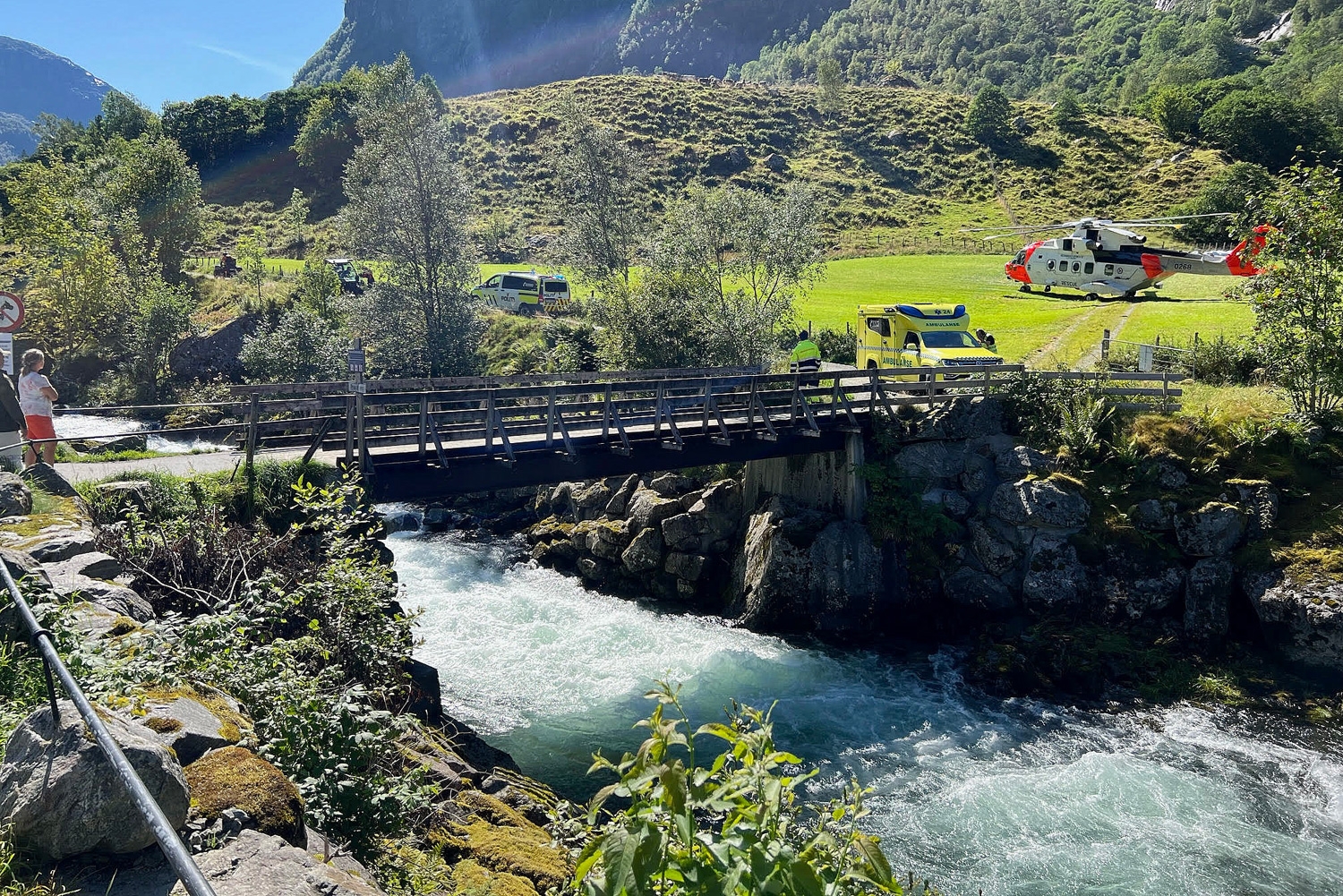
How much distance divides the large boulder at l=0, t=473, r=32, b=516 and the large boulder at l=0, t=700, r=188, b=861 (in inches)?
272

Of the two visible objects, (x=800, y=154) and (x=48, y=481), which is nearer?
(x=48, y=481)

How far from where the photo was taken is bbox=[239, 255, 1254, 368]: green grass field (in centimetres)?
3131

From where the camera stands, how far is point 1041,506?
1911 cm

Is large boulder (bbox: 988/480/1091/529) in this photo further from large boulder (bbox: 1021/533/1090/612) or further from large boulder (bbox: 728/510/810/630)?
large boulder (bbox: 728/510/810/630)

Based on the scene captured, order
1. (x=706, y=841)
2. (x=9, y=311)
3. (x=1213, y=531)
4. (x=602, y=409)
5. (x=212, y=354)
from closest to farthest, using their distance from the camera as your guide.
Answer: (x=706, y=841), (x=9, y=311), (x=1213, y=531), (x=602, y=409), (x=212, y=354)

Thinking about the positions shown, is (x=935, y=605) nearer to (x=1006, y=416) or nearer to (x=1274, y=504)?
(x=1006, y=416)

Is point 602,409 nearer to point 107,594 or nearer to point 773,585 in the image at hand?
point 773,585

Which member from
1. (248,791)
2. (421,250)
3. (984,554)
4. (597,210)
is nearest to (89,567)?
(248,791)

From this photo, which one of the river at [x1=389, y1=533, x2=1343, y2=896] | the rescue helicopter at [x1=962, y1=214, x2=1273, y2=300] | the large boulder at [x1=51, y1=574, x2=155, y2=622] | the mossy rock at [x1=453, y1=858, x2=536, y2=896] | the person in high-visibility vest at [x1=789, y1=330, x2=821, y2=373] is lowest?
the river at [x1=389, y1=533, x2=1343, y2=896]

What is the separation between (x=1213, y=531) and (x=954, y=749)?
7948 millimetres

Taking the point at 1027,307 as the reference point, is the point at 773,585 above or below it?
below

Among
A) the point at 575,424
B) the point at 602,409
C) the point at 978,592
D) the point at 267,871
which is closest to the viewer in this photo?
the point at 267,871

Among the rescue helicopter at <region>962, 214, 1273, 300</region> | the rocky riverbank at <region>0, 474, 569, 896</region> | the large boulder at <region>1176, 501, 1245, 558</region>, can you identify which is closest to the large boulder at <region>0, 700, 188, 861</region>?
the rocky riverbank at <region>0, 474, 569, 896</region>

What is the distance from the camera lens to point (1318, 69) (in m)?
112
